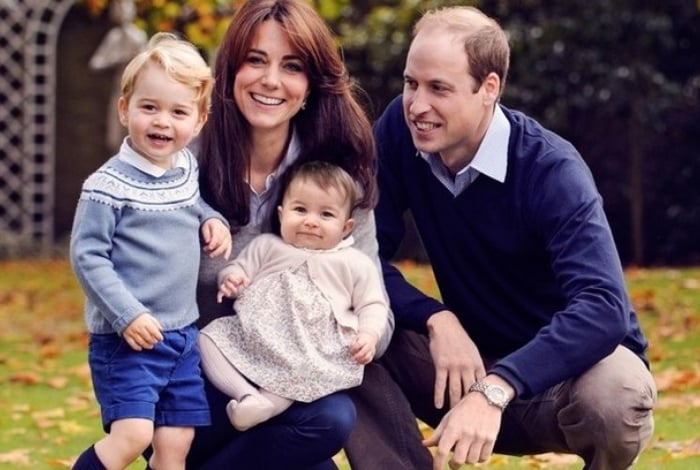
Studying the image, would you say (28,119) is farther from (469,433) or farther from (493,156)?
(469,433)

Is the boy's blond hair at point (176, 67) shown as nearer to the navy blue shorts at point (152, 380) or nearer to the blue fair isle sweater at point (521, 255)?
the navy blue shorts at point (152, 380)

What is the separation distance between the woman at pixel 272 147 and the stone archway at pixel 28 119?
387 inches

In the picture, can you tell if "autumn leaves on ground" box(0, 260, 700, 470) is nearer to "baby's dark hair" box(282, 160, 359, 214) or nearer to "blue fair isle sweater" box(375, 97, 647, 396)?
"blue fair isle sweater" box(375, 97, 647, 396)

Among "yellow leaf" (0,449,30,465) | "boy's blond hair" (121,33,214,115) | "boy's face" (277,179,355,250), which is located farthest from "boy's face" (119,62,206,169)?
"yellow leaf" (0,449,30,465)

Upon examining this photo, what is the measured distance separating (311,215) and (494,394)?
2.39 ft

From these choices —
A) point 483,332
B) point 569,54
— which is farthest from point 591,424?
point 569,54

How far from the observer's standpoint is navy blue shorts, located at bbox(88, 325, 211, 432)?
369 cm

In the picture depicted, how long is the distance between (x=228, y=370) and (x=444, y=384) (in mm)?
605

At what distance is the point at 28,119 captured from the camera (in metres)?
13.8

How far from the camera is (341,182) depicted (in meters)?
4.05

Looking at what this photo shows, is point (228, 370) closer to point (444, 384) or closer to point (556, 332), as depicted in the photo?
point (444, 384)

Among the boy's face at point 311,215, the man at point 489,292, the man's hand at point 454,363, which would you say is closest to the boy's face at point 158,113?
the boy's face at point 311,215

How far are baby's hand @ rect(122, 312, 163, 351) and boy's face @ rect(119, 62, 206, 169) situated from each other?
1.43ft

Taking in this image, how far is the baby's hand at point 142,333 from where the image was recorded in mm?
3654
